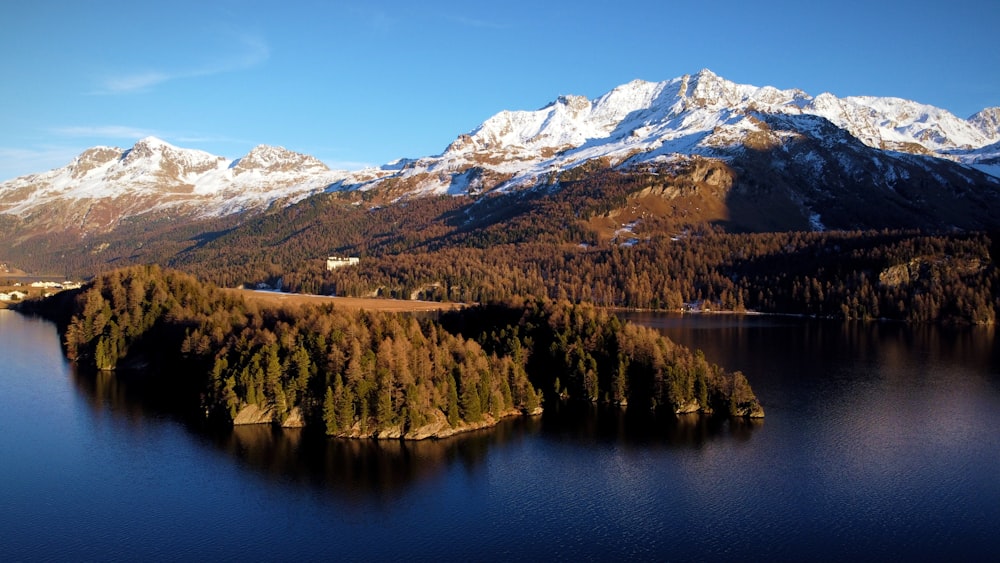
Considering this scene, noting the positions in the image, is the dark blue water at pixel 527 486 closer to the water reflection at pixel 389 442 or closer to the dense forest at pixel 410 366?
the water reflection at pixel 389 442

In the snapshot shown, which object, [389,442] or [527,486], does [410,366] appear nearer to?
[389,442]

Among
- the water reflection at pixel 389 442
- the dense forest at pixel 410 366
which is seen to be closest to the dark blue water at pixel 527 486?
the water reflection at pixel 389 442

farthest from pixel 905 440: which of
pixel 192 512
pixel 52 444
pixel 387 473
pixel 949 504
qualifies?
pixel 52 444

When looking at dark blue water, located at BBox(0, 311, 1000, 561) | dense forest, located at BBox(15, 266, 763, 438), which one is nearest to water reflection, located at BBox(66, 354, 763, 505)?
dark blue water, located at BBox(0, 311, 1000, 561)

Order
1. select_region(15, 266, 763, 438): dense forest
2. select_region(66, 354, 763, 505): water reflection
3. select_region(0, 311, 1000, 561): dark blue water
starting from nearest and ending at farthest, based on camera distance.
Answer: select_region(0, 311, 1000, 561): dark blue water → select_region(66, 354, 763, 505): water reflection → select_region(15, 266, 763, 438): dense forest

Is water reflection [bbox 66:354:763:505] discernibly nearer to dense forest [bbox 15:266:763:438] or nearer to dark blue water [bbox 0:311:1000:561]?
dark blue water [bbox 0:311:1000:561]

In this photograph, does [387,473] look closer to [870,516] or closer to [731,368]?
[870,516]
